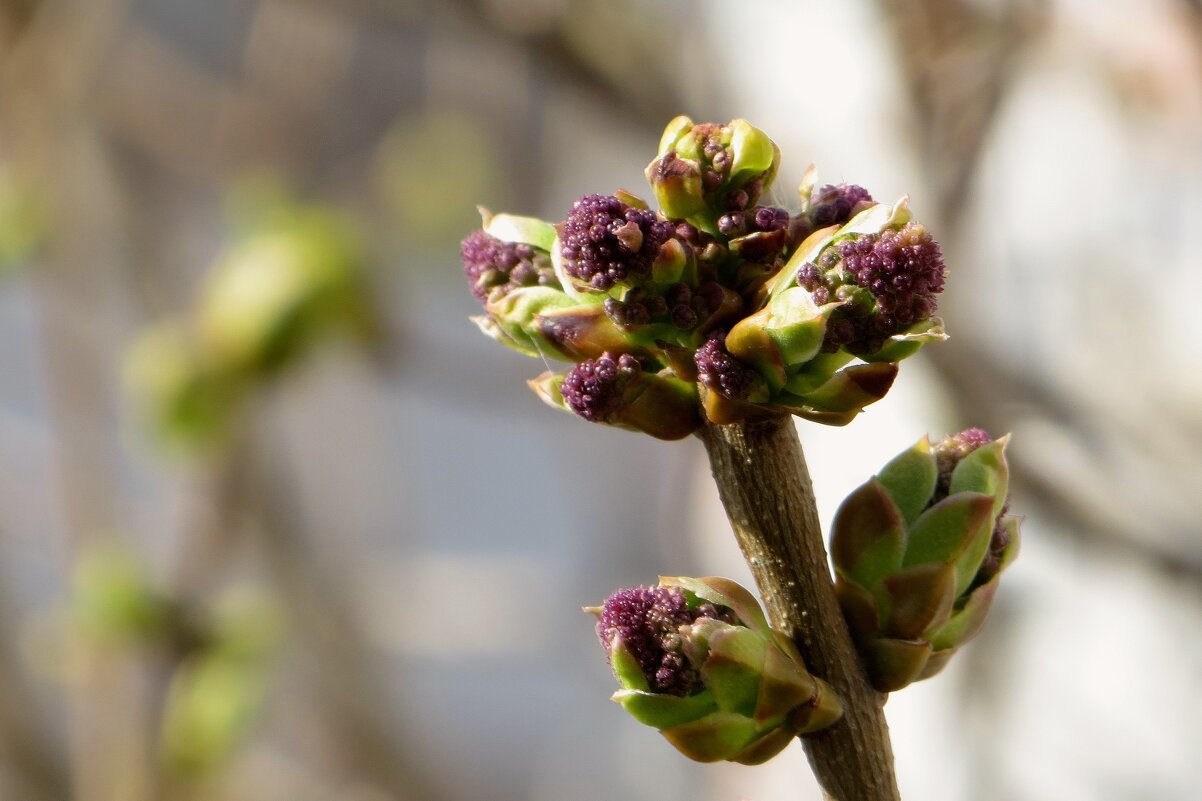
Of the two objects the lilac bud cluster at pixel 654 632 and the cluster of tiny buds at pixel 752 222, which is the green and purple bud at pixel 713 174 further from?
the lilac bud cluster at pixel 654 632

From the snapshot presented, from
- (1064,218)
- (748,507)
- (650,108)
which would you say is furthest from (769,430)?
(650,108)

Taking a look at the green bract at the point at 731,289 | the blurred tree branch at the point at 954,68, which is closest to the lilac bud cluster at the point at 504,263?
the green bract at the point at 731,289

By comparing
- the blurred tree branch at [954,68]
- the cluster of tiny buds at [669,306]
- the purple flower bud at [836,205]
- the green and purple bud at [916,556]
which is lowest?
the green and purple bud at [916,556]

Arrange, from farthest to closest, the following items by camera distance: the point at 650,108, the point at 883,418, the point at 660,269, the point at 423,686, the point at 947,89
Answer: the point at 423,686, the point at 650,108, the point at 883,418, the point at 947,89, the point at 660,269

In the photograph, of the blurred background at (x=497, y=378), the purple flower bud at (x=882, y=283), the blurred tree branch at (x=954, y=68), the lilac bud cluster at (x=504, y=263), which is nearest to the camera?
the purple flower bud at (x=882, y=283)

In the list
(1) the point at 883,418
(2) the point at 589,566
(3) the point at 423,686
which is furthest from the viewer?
(3) the point at 423,686

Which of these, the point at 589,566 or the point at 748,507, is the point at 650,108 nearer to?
the point at 589,566

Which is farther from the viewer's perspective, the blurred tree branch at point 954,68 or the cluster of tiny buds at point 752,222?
the blurred tree branch at point 954,68
